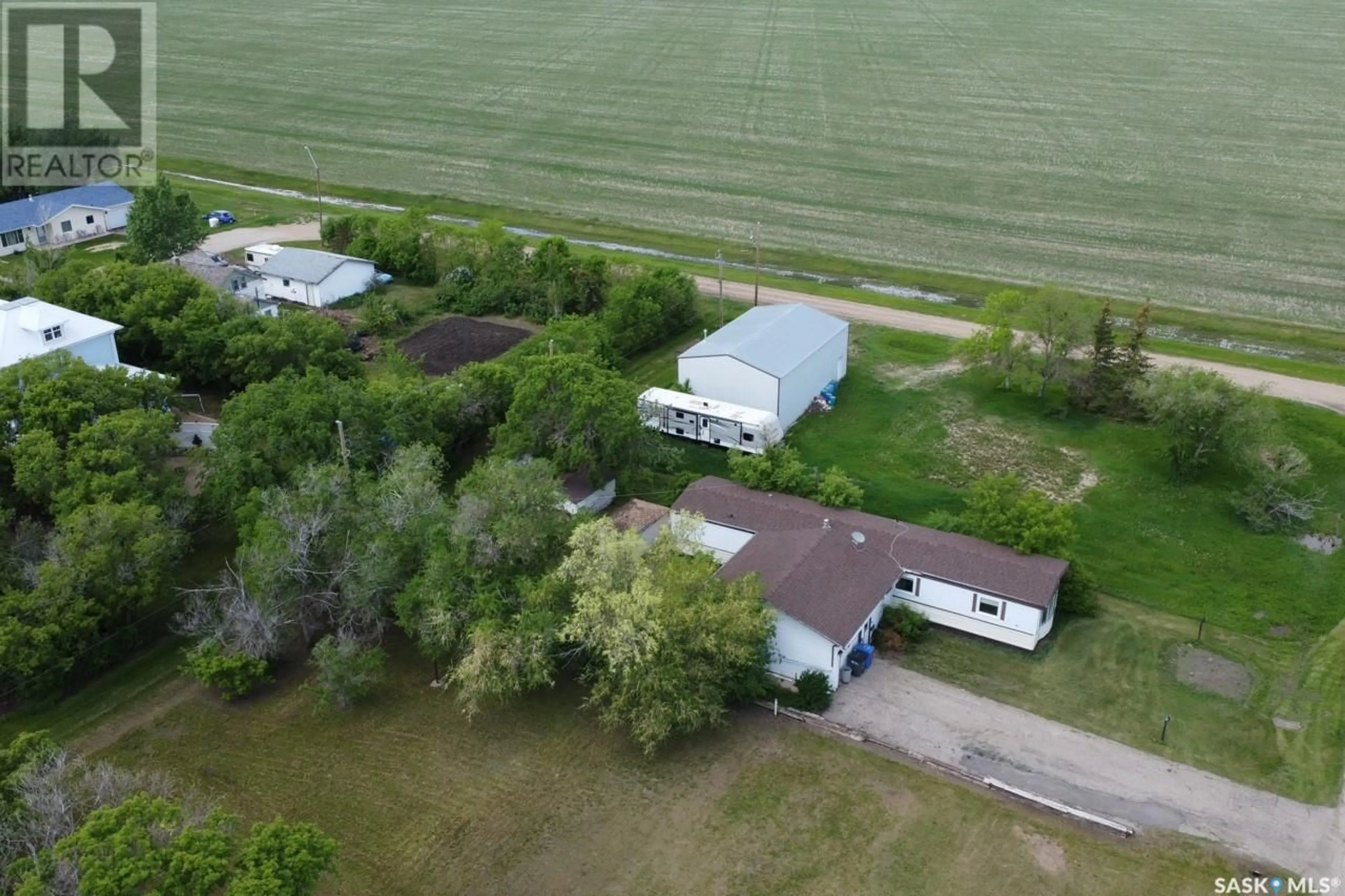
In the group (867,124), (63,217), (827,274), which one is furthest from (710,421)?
(867,124)

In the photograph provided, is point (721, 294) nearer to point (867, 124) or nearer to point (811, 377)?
point (811, 377)

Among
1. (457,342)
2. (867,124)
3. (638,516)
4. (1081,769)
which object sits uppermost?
(867,124)

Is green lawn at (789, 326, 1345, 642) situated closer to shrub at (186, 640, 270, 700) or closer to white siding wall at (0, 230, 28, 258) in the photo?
shrub at (186, 640, 270, 700)

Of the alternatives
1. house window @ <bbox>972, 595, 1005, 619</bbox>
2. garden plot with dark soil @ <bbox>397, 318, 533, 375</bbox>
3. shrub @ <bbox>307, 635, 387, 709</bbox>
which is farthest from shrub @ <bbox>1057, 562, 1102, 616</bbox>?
garden plot with dark soil @ <bbox>397, 318, 533, 375</bbox>

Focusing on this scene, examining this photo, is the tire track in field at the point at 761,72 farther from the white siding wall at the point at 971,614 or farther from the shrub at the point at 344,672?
the shrub at the point at 344,672

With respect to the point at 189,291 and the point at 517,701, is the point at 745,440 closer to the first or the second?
the point at 517,701

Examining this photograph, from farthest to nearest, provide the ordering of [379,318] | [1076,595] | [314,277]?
[314,277] < [379,318] < [1076,595]

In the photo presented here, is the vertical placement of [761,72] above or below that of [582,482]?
above
